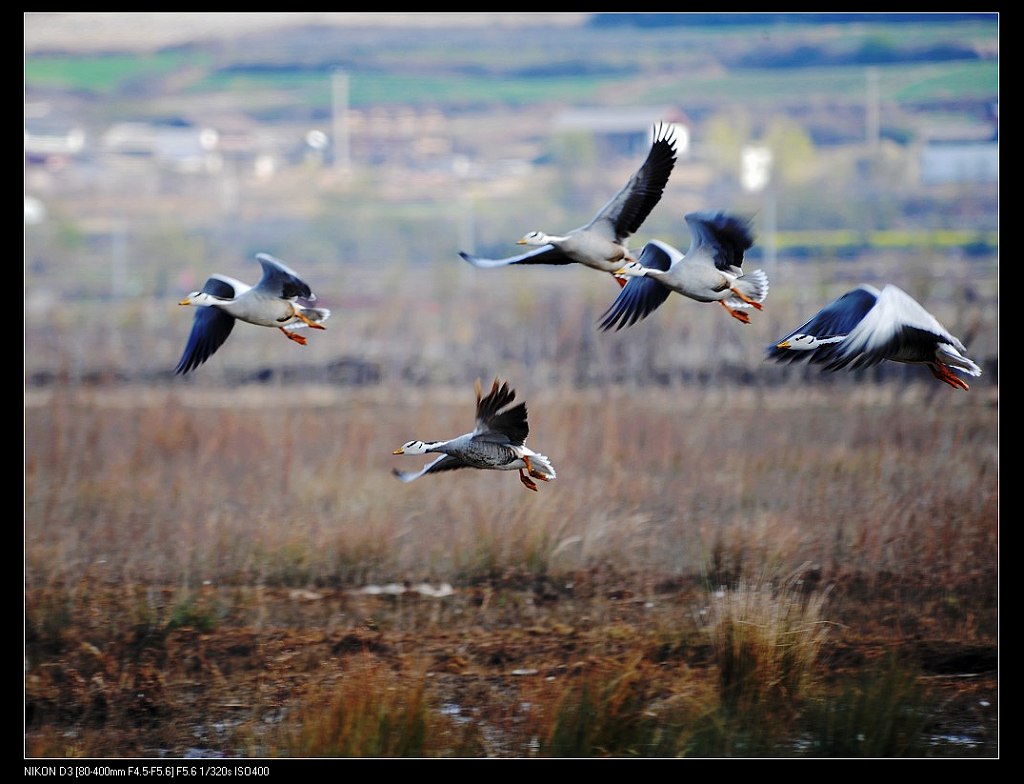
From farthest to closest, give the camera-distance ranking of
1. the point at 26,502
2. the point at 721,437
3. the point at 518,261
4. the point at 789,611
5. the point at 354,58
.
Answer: the point at 354,58, the point at 721,437, the point at 26,502, the point at 789,611, the point at 518,261

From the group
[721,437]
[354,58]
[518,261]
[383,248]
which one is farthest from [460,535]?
[354,58]

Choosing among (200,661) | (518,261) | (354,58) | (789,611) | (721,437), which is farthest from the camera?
(354,58)

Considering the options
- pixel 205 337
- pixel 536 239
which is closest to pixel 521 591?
pixel 205 337

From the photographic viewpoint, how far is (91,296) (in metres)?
23.1

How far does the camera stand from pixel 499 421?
6.14 m

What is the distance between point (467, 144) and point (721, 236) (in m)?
23.1

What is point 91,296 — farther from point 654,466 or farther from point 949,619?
point 949,619

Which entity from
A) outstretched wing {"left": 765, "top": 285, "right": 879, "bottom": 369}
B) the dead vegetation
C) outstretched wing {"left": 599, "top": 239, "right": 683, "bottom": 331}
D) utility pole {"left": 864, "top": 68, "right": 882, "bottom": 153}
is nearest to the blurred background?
utility pole {"left": 864, "top": 68, "right": 882, "bottom": 153}

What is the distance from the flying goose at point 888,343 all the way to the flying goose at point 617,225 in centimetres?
97

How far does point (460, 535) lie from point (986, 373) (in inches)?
297

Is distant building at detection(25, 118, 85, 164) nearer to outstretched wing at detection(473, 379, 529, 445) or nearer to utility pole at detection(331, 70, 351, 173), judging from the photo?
utility pole at detection(331, 70, 351, 173)

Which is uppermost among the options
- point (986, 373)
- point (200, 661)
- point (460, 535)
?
point (986, 373)

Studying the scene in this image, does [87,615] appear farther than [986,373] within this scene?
No

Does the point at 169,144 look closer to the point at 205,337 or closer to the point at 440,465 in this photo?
the point at 205,337
